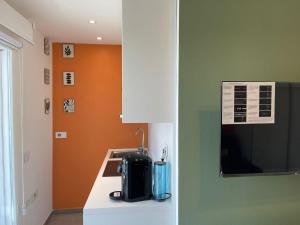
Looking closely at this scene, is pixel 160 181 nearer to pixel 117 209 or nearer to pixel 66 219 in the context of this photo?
pixel 117 209

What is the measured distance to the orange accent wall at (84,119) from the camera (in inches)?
148

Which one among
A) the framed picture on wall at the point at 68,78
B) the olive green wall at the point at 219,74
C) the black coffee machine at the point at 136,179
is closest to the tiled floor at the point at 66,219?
the framed picture on wall at the point at 68,78

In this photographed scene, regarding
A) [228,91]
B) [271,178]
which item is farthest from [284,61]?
[271,178]

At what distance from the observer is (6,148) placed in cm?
246

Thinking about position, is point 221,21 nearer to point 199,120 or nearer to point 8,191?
point 199,120

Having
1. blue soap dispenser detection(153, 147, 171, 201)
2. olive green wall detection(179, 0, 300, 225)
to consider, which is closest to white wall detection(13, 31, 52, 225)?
blue soap dispenser detection(153, 147, 171, 201)

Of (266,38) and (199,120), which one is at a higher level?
(266,38)

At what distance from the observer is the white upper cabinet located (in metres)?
1.66

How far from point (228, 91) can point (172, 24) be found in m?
0.65

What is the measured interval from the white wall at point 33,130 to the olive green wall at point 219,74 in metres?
1.83

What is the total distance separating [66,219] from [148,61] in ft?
9.69

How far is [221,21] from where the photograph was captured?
154 cm

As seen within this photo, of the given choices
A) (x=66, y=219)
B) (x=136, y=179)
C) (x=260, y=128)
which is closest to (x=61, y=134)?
(x=66, y=219)

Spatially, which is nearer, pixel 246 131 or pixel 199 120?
pixel 246 131
